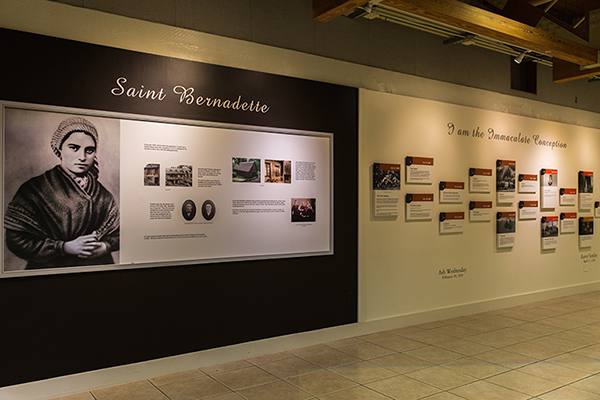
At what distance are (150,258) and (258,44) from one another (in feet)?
8.35

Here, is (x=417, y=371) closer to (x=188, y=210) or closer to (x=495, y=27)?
(x=188, y=210)

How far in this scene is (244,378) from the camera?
4.42 m

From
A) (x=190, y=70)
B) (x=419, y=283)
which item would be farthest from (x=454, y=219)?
(x=190, y=70)

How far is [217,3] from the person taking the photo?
491 cm

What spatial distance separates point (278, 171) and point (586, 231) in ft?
22.1

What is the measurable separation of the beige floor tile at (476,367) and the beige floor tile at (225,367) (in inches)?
80.6

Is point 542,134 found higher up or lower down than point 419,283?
higher up

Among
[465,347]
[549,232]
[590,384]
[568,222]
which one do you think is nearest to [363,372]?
[465,347]

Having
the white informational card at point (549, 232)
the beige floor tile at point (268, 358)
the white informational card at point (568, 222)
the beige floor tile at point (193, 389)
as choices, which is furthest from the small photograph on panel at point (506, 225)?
the beige floor tile at point (193, 389)

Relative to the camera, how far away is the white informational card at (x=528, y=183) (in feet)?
25.6

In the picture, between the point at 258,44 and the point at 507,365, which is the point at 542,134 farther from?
the point at 258,44

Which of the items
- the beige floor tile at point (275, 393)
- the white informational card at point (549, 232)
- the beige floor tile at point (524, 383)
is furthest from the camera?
the white informational card at point (549, 232)

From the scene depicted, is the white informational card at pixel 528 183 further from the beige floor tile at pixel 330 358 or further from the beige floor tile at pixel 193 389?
the beige floor tile at pixel 193 389

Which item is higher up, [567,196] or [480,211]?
[567,196]
